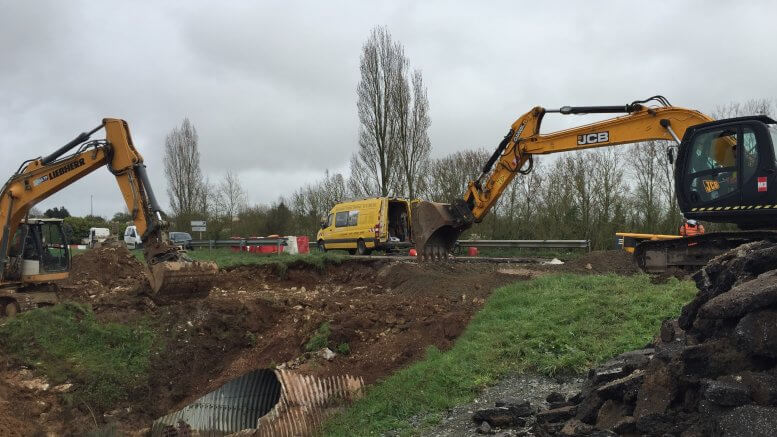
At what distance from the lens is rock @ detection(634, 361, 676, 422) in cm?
429

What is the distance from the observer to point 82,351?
1062 cm

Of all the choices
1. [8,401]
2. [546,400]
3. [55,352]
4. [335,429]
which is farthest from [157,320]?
[546,400]

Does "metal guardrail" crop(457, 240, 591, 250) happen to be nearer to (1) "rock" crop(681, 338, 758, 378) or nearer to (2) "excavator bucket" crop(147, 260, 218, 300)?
(2) "excavator bucket" crop(147, 260, 218, 300)

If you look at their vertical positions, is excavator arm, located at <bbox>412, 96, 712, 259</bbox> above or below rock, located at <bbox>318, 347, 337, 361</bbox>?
above

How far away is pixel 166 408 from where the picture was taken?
9.77 metres

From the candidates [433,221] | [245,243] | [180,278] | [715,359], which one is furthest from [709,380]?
[245,243]

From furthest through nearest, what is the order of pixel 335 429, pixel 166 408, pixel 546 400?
pixel 166 408 → pixel 335 429 → pixel 546 400

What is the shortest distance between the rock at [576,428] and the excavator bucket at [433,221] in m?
9.90

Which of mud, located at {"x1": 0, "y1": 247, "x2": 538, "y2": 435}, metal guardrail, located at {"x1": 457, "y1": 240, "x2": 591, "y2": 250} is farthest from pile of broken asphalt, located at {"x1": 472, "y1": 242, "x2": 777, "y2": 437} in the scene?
metal guardrail, located at {"x1": 457, "y1": 240, "x2": 591, "y2": 250}

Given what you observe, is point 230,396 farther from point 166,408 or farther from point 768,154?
point 768,154

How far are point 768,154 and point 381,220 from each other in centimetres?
1451

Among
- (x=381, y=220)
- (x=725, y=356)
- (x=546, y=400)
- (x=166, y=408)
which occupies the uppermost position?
(x=381, y=220)

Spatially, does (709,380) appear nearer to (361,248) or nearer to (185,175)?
(361,248)

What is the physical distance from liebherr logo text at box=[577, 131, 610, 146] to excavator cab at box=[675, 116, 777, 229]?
8.17ft
